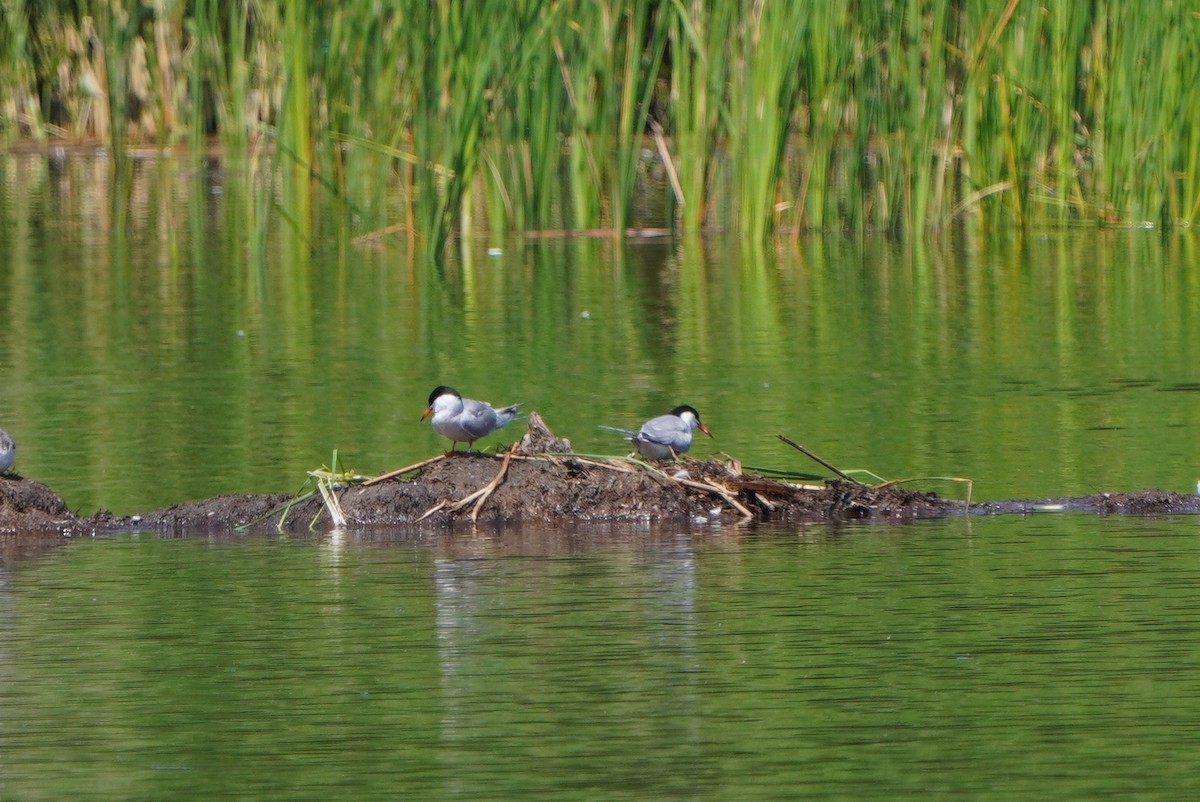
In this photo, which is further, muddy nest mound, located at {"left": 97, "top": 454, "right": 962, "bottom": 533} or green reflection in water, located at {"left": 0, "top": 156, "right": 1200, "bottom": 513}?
green reflection in water, located at {"left": 0, "top": 156, "right": 1200, "bottom": 513}

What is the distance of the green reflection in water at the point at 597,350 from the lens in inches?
318

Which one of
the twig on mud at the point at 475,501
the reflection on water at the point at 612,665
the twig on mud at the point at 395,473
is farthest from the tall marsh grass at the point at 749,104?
the reflection on water at the point at 612,665

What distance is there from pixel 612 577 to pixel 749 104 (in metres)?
8.94

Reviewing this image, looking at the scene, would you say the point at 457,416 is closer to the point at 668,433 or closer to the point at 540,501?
the point at 540,501

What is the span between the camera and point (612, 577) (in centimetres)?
586

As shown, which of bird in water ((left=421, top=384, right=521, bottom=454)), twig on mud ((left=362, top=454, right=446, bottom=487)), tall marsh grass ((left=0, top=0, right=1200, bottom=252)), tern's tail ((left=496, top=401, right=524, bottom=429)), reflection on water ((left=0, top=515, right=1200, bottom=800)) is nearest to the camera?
reflection on water ((left=0, top=515, right=1200, bottom=800))

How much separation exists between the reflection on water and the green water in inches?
0.5

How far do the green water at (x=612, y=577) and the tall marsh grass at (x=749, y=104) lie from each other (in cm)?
166

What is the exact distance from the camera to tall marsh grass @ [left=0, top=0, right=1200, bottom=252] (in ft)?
45.1

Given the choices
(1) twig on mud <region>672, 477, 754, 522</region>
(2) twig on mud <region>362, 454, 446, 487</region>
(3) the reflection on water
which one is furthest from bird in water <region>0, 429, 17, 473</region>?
(1) twig on mud <region>672, 477, 754, 522</region>

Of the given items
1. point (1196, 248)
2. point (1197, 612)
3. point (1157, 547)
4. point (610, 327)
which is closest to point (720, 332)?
point (610, 327)

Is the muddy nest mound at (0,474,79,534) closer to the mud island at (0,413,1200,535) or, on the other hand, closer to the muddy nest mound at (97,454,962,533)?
the mud island at (0,413,1200,535)

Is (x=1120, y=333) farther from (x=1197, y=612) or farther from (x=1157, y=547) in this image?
(x=1197, y=612)

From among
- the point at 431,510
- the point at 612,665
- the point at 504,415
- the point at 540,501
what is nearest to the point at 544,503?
the point at 540,501
